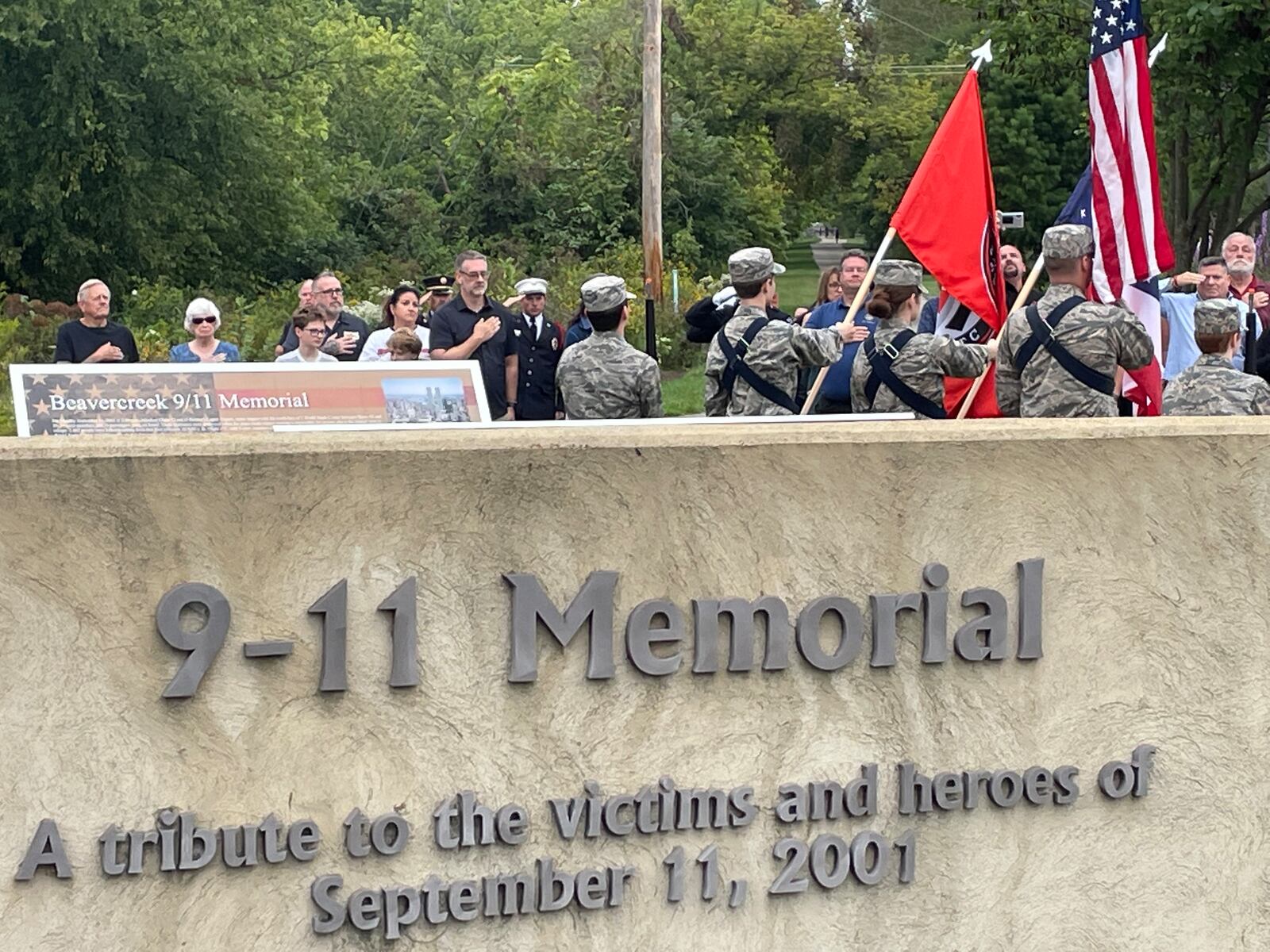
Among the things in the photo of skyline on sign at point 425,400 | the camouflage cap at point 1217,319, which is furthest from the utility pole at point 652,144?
the photo of skyline on sign at point 425,400

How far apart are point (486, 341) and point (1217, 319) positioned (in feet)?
15.0

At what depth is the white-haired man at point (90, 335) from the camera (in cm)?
1012

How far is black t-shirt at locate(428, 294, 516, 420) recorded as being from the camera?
10.1 meters

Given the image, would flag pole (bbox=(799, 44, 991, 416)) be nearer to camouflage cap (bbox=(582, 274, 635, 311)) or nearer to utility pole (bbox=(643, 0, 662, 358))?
camouflage cap (bbox=(582, 274, 635, 311))

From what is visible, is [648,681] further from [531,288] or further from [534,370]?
[531,288]

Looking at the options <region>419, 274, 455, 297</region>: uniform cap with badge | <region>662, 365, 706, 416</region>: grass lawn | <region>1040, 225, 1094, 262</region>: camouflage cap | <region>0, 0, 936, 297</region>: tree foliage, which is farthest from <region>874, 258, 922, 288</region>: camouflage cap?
<region>0, 0, 936, 297</region>: tree foliage

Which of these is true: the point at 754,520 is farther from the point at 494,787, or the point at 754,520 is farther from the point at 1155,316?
the point at 1155,316

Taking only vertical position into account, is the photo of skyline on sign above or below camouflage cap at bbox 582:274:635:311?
below

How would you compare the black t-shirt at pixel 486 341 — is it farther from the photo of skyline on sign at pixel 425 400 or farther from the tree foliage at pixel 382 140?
the tree foliage at pixel 382 140

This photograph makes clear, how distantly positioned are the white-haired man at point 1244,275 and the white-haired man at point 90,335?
19.2 ft

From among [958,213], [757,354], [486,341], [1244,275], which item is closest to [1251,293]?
[1244,275]

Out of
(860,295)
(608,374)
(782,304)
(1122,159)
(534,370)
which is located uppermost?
(1122,159)

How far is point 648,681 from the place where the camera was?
15.6 feet

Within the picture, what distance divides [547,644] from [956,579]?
3.70 feet
